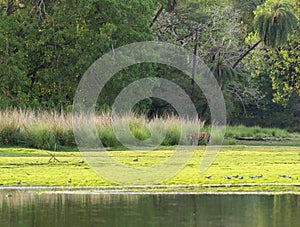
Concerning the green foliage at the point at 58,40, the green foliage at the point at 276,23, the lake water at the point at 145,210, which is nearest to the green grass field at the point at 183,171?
the lake water at the point at 145,210

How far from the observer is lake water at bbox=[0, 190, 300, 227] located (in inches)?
365

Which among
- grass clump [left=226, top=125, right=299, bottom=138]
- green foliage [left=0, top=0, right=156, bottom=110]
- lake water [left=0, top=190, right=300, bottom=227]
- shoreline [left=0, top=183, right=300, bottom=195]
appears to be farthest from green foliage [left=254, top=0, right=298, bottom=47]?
lake water [left=0, top=190, right=300, bottom=227]

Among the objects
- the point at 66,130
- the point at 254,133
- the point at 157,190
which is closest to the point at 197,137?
the point at 66,130

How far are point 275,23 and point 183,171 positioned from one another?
22.6 m

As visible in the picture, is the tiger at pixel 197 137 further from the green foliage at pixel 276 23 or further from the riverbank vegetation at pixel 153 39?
the green foliage at pixel 276 23

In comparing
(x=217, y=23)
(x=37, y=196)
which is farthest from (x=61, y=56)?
(x=37, y=196)

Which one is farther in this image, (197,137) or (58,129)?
(197,137)

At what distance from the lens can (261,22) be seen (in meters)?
37.7

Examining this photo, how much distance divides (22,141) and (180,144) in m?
5.29

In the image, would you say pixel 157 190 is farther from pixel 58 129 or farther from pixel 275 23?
pixel 275 23

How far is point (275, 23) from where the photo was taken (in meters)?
37.4

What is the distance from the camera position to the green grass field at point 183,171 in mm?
13203

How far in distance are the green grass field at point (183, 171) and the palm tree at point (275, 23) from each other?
645 inches

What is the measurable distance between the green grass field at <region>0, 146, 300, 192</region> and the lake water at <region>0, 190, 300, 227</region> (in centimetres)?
129
